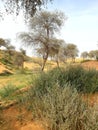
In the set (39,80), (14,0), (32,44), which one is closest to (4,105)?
(39,80)

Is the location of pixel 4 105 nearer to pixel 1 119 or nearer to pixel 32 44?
pixel 1 119

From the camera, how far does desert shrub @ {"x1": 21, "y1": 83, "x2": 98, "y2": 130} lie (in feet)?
19.5

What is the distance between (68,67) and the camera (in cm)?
1038

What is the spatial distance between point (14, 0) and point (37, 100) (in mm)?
5020

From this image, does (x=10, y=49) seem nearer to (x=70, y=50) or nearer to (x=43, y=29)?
(x=70, y=50)


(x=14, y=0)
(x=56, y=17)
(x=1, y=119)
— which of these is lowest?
(x=1, y=119)

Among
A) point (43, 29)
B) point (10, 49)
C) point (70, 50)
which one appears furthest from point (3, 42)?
point (43, 29)

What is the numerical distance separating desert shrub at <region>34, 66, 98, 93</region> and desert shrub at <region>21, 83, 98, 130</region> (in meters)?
1.48

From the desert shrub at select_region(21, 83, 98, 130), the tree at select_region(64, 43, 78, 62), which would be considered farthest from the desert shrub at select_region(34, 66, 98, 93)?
the tree at select_region(64, 43, 78, 62)

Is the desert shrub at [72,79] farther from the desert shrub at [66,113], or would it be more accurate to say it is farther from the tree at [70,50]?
the tree at [70,50]

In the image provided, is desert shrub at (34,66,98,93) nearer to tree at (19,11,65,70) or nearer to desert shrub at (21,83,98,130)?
desert shrub at (21,83,98,130)

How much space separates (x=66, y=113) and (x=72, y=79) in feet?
11.2

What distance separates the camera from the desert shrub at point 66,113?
5.93 metres

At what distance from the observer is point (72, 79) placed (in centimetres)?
949
